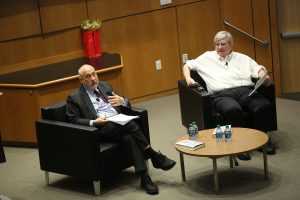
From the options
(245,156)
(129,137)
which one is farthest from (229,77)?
(129,137)

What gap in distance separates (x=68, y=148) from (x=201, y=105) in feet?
4.54

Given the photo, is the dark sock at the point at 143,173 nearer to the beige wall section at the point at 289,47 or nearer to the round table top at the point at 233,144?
the round table top at the point at 233,144

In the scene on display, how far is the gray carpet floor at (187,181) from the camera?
5715 mm

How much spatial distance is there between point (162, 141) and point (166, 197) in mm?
1664

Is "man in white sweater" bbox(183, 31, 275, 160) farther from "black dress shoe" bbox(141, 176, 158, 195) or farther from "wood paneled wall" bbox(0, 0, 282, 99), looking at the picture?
"wood paneled wall" bbox(0, 0, 282, 99)

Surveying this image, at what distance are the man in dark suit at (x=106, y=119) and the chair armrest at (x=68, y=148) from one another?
0.16 meters

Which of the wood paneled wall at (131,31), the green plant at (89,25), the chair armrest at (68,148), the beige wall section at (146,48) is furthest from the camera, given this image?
the beige wall section at (146,48)

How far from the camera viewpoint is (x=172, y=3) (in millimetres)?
9188

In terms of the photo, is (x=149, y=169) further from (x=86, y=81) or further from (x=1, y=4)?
(x=1, y=4)

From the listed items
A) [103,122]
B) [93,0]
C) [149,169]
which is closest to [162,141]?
[149,169]

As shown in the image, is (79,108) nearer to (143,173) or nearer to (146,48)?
(143,173)

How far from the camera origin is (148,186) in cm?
587

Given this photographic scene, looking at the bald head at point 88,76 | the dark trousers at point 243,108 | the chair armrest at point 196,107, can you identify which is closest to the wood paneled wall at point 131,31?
the chair armrest at point 196,107

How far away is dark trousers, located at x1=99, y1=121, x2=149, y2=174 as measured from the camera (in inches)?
234
